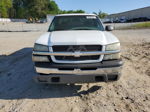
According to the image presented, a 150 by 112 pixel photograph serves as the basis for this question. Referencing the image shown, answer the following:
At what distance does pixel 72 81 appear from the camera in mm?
3312

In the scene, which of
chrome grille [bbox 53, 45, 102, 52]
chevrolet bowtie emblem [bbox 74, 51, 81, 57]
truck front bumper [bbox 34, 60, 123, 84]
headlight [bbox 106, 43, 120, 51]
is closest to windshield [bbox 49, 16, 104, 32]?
headlight [bbox 106, 43, 120, 51]

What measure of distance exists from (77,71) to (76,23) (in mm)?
2091

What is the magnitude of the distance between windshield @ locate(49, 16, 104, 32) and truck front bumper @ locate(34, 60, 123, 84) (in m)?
1.71

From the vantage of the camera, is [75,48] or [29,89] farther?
[29,89]

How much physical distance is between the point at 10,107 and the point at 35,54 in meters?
1.13

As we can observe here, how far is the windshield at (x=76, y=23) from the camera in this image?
482 cm

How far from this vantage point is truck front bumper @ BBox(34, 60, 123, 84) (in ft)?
10.7

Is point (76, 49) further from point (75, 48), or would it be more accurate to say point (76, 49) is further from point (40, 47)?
point (40, 47)

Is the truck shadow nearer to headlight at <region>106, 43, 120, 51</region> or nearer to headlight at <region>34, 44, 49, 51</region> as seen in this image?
headlight at <region>34, 44, 49, 51</region>

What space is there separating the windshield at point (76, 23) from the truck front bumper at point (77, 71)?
1714 millimetres

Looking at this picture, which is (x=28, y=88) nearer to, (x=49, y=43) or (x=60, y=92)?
(x=60, y=92)

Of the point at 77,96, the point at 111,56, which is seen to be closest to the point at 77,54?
the point at 111,56

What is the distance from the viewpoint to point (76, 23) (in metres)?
4.98

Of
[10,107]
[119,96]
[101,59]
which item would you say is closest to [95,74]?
[101,59]
